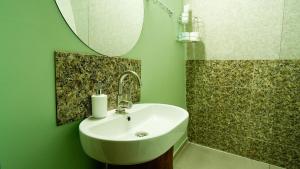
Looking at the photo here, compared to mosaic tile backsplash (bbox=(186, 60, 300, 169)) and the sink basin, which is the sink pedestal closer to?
the sink basin

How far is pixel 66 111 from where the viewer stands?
0.74 metres

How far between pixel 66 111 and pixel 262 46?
1796mm

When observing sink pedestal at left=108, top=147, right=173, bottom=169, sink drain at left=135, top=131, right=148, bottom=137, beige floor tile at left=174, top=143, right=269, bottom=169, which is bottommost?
beige floor tile at left=174, top=143, right=269, bottom=169

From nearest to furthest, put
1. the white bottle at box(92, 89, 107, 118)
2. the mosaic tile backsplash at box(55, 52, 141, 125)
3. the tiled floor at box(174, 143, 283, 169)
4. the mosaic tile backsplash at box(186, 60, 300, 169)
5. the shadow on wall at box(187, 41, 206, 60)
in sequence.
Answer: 1. the mosaic tile backsplash at box(55, 52, 141, 125)
2. the white bottle at box(92, 89, 107, 118)
3. the mosaic tile backsplash at box(186, 60, 300, 169)
4. the tiled floor at box(174, 143, 283, 169)
5. the shadow on wall at box(187, 41, 206, 60)

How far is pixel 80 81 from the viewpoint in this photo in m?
0.80

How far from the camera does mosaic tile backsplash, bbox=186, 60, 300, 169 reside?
1590 mm

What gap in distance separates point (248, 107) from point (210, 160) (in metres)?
0.68

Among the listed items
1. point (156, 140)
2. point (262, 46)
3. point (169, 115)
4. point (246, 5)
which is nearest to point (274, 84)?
point (262, 46)

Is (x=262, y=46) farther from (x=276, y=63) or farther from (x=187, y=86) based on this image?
(x=187, y=86)

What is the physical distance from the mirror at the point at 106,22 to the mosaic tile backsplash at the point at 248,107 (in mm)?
1084

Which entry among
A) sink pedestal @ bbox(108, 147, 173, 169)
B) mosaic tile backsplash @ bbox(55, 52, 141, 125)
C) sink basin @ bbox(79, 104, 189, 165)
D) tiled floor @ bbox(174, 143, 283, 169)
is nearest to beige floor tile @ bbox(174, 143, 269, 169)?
tiled floor @ bbox(174, 143, 283, 169)

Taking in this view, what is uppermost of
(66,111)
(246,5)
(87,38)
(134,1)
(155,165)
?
(246,5)

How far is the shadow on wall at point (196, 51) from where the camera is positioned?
1.98m

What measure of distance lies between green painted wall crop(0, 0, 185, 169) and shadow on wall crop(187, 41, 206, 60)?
1453 millimetres
